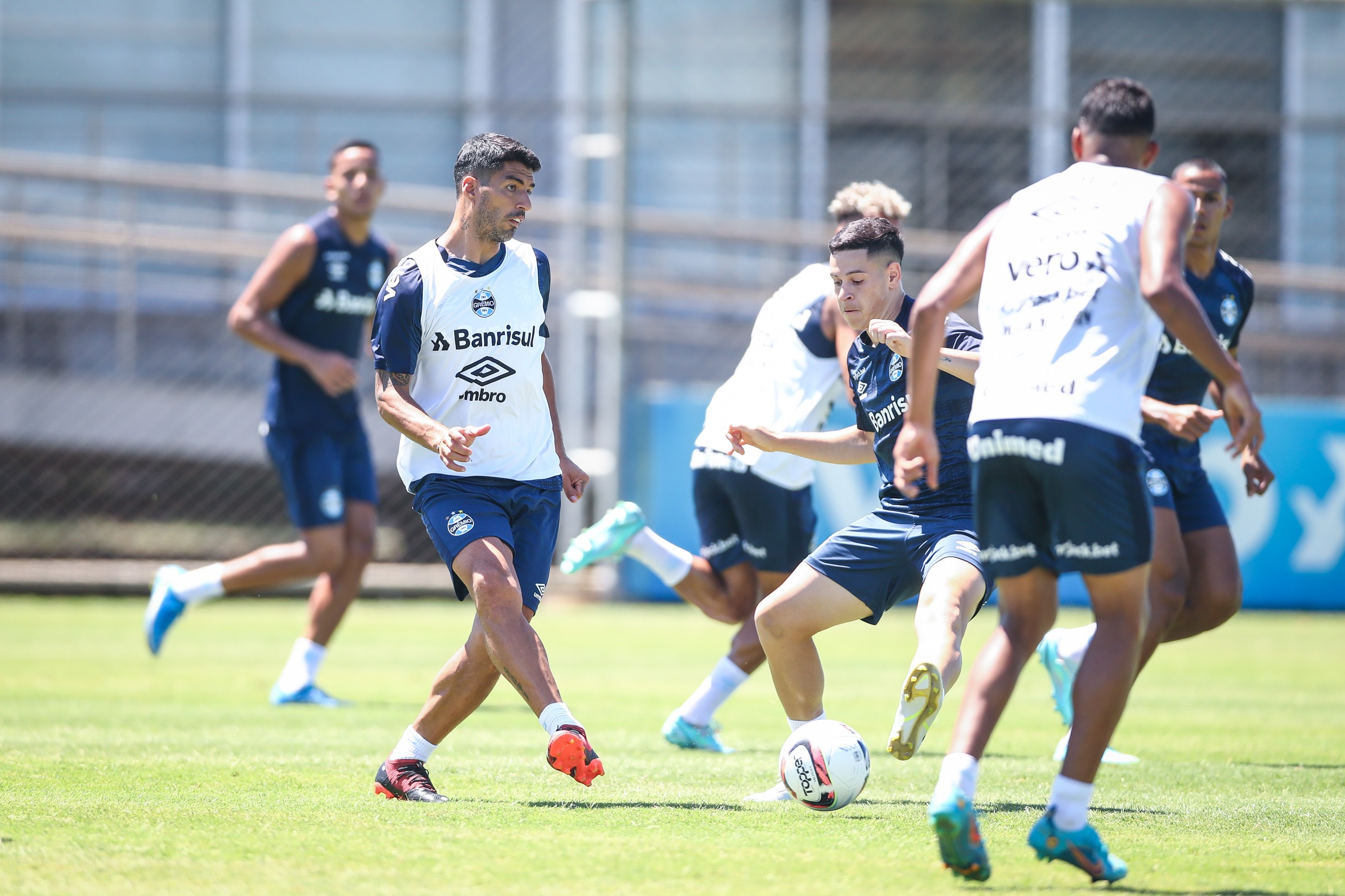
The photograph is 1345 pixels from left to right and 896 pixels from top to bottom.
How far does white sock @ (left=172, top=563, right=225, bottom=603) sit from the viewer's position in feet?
28.0

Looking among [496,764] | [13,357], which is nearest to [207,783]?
[496,764]

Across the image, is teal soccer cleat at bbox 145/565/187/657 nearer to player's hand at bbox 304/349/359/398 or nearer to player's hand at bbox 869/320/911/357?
player's hand at bbox 304/349/359/398

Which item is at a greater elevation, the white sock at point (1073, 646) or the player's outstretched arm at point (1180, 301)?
the player's outstretched arm at point (1180, 301)

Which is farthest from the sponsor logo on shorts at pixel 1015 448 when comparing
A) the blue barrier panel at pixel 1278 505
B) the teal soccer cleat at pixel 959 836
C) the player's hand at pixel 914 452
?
the blue barrier panel at pixel 1278 505

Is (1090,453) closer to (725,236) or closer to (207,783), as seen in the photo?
(207,783)

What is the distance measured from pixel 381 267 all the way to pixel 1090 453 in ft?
18.6

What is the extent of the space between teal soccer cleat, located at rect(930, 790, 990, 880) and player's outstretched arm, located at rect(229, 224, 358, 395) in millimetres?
5289

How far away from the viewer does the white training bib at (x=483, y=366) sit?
5.20m

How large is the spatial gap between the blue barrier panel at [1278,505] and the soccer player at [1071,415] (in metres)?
8.60

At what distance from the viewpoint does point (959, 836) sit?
12.4 ft

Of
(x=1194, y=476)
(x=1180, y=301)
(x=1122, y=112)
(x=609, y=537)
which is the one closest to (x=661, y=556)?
(x=609, y=537)

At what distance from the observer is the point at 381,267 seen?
8797 millimetres

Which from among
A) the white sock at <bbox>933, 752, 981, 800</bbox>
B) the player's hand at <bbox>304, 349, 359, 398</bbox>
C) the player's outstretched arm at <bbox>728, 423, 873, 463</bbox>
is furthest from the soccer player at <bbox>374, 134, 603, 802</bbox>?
the player's hand at <bbox>304, 349, 359, 398</bbox>

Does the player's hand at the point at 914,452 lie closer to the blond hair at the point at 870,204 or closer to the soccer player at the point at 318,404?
the blond hair at the point at 870,204
